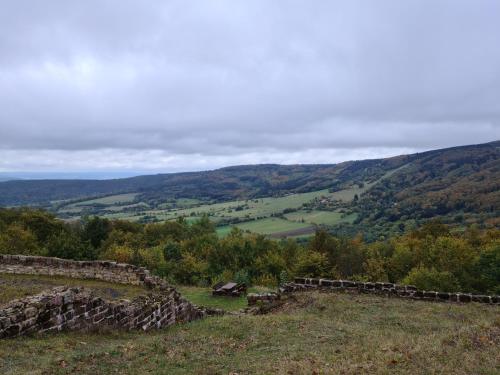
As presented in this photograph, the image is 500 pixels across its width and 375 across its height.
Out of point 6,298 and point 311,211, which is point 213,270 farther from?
point 311,211

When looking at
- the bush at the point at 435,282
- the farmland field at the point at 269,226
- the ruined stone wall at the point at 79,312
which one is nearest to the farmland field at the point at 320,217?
the farmland field at the point at 269,226

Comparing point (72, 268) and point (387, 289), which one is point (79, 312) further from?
point (387, 289)

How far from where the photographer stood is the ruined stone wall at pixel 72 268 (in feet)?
82.4

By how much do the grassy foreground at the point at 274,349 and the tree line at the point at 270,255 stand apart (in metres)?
28.9

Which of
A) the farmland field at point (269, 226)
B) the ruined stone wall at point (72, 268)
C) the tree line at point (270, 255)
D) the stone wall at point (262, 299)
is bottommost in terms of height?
the farmland field at point (269, 226)

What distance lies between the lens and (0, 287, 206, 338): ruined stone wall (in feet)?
39.2

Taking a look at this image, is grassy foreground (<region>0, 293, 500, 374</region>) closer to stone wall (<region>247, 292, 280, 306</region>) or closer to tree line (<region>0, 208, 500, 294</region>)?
stone wall (<region>247, 292, 280, 306</region>)

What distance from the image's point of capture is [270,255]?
2478 inches

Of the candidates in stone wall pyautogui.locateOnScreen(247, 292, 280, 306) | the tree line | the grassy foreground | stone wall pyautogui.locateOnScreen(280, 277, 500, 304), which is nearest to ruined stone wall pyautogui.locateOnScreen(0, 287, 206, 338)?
the grassy foreground

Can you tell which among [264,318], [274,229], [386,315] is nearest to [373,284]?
[386,315]

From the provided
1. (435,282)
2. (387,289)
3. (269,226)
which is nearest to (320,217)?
(269,226)

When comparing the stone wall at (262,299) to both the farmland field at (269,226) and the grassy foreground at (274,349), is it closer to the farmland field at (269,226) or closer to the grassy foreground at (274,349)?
the grassy foreground at (274,349)

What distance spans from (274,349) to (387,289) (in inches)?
500

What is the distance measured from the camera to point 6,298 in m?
17.7
